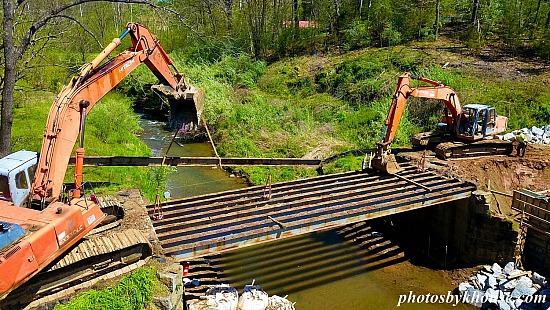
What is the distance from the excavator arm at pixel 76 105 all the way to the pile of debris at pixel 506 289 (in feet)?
31.5

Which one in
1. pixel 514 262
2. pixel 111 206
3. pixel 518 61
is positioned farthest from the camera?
pixel 518 61

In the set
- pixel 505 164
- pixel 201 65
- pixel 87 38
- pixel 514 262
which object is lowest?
pixel 514 262

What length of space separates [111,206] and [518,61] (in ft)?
80.3

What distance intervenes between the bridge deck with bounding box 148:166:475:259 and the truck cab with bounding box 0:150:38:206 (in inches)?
108

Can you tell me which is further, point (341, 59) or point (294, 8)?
point (294, 8)

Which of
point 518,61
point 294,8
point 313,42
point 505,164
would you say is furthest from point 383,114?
point 294,8

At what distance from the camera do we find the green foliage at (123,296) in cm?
763

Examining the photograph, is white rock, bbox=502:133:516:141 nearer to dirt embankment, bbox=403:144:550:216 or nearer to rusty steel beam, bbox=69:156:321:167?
dirt embankment, bbox=403:144:550:216

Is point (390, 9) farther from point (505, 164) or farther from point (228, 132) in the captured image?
point (505, 164)

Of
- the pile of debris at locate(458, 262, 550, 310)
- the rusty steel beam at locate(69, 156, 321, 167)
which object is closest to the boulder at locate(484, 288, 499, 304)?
the pile of debris at locate(458, 262, 550, 310)

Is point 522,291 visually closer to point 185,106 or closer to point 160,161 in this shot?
point 185,106

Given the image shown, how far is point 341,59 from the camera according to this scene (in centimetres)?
3147

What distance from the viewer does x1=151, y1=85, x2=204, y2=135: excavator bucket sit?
1099cm

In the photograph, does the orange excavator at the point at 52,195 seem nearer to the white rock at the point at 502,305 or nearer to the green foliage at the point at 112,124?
the white rock at the point at 502,305
